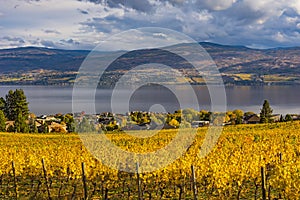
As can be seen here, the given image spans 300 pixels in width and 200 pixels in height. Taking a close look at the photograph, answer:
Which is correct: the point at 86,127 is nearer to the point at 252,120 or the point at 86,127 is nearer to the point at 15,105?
the point at 15,105

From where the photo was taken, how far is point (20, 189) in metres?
14.2

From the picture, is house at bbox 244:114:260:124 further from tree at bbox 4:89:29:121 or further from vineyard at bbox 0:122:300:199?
vineyard at bbox 0:122:300:199

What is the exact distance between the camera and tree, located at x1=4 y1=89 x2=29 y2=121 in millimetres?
61631

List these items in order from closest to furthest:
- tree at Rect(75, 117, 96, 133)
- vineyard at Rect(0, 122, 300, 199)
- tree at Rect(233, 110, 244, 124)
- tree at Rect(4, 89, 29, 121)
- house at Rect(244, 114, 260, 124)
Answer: vineyard at Rect(0, 122, 300, 199)
tree at Rect(75, 117, 96, 133)
tree at Rect(233, 110, 244, 124)
tree at Rect(4, 89, 29, 121)
house at Rect(244, 114, 260, 124)

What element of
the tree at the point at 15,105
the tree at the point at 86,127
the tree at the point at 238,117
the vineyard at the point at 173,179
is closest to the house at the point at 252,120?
the tree at the point at 238,117

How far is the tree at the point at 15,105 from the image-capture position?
202 feet

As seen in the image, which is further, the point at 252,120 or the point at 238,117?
the point at 252,120

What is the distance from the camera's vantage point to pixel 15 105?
62.2 meters

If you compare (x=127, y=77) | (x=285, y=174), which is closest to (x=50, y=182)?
(x=285, y=174)

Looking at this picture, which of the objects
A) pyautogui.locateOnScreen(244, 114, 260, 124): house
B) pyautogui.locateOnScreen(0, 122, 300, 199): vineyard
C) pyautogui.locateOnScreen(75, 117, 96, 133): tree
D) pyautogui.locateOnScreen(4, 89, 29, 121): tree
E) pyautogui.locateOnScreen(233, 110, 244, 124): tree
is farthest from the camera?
pyautogui.locateOnScreen(244, 114, 260, 124): house

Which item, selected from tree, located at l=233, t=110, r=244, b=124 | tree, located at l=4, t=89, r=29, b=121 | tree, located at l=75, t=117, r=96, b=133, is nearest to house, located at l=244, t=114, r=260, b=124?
tree, located at l=233, t=110, r=244, b=124

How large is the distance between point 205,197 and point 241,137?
12338 millimetres

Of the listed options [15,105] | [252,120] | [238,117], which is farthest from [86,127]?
[252,120]

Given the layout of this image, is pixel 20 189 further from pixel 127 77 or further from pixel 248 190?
pixel 127 77
